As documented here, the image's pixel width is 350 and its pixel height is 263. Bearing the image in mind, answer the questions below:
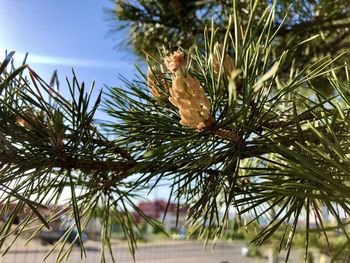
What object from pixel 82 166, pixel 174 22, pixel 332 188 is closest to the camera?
pixel 332 188

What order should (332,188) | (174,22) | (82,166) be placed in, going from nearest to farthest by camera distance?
(332,188) → (82,166) → (174,22)

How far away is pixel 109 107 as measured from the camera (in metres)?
0.32

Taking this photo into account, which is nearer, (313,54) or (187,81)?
(187,81)

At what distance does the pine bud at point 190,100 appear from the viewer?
8.2 inches

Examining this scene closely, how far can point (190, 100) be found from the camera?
212 millimetres

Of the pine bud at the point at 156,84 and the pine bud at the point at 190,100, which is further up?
the pine bud at the point at 156,84

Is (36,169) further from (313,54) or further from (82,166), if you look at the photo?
(313,54)

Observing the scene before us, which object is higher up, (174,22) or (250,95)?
(174,22)

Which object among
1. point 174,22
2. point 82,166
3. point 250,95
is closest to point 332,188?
point 250,95

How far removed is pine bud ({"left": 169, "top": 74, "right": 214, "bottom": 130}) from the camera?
0.68 ft

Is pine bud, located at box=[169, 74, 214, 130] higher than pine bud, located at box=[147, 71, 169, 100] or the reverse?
the reverse

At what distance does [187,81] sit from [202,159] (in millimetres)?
65

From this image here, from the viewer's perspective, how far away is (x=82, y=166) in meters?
0.28

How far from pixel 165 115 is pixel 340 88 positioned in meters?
0.11
